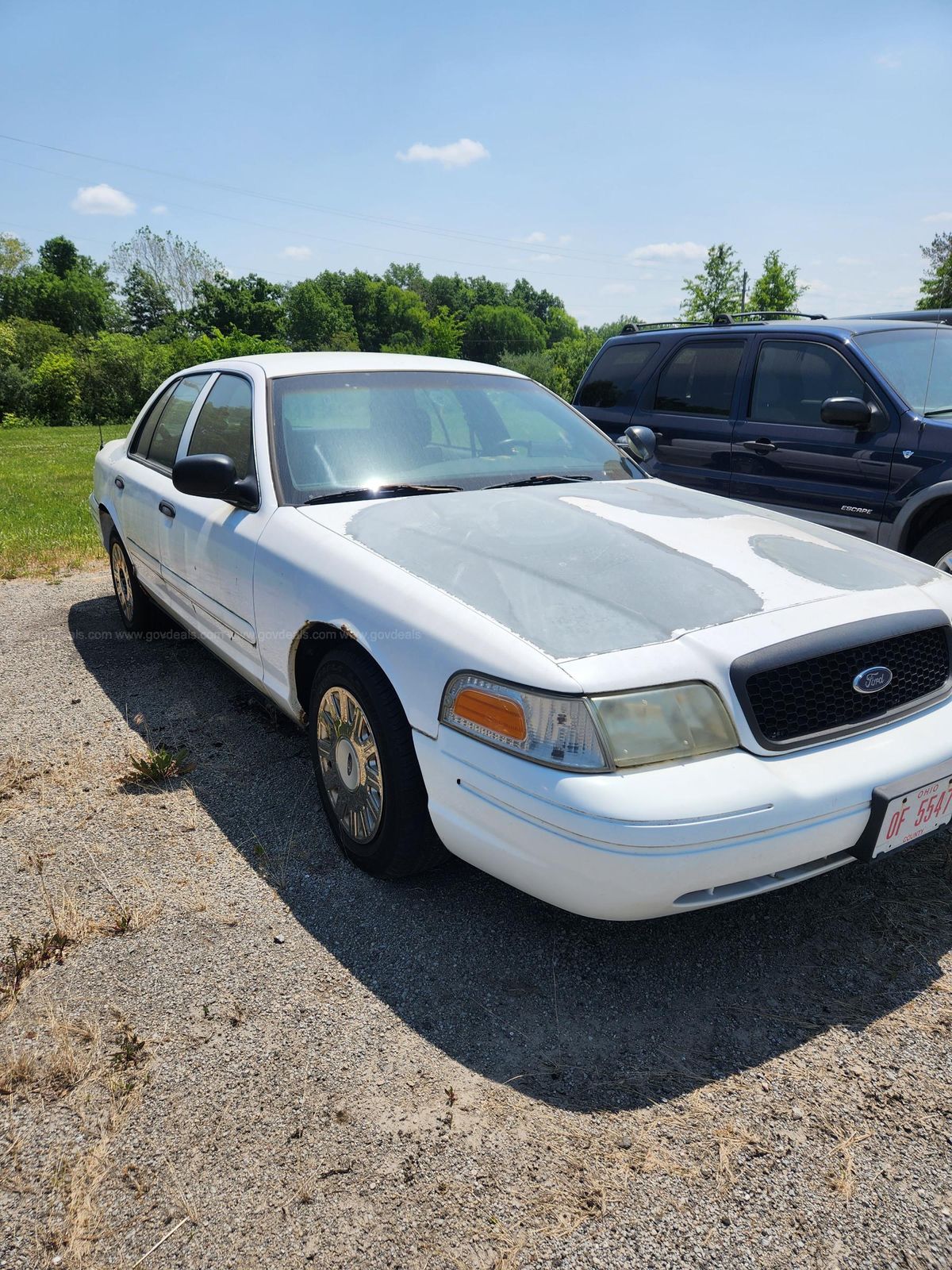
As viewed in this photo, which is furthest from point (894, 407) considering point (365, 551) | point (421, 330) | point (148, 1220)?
point (421, 330)

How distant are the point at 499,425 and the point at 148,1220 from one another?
301 cm

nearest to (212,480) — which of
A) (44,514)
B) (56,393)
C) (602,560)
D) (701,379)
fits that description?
(602,560)

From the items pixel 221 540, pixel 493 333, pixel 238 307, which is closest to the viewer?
pixel 221 540

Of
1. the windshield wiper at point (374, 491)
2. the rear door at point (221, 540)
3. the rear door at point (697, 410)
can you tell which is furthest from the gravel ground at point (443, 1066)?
the rear door at point (697, 410)

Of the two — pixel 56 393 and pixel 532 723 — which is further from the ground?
pixel 56 393

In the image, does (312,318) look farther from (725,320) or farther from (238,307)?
(725,320)

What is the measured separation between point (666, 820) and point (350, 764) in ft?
3.84

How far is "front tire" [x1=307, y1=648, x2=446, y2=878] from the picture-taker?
8.18 feet

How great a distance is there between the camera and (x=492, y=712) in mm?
2148

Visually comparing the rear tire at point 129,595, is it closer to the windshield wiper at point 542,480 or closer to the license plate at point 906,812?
the windshield wiper at point 542,480

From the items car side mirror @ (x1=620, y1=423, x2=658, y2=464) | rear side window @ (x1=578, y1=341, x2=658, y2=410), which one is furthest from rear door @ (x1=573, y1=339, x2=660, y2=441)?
car side mirror @ (x1=620, y1=423, x2=658, y2=464)

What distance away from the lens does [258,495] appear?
3217 millimetres

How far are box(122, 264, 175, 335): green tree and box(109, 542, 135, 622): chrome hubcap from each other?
8567 centimetres

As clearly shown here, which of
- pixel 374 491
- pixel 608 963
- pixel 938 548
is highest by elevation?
pixel 374 491
